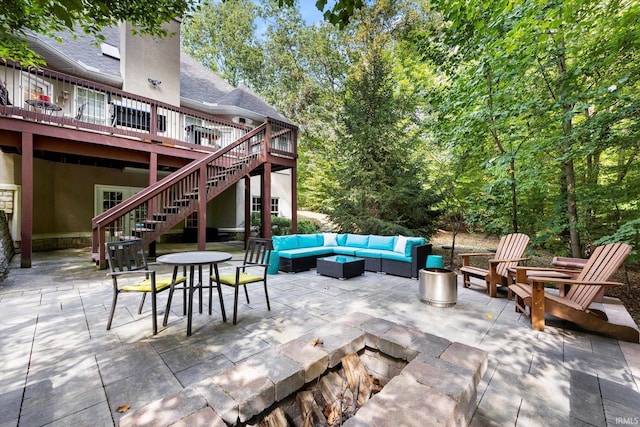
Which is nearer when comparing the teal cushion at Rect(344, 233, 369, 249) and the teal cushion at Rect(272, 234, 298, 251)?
the teal cushion at Rect(272, 234, 298, 251)

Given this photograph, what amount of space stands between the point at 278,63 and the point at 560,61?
54.2ft

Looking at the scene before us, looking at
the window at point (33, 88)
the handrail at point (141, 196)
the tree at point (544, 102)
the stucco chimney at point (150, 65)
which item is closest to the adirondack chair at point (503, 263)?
the tree at point (544, 102)

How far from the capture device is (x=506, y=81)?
19.0 feet

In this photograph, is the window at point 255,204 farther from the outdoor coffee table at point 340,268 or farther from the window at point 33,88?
the outdoor coffee table at point 340,268

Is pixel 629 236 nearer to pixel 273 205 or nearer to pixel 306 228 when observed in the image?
pixel 306 228

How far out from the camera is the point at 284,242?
20.3 ft

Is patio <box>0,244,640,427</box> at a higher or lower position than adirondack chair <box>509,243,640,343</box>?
lower

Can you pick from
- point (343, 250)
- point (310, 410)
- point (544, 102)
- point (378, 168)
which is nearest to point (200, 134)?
point (378, 168)

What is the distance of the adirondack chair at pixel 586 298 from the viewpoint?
2812 mm

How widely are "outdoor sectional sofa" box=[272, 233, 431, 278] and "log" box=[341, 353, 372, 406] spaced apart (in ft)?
13.3

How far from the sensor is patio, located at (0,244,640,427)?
71.6 inches

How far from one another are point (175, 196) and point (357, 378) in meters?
6.88

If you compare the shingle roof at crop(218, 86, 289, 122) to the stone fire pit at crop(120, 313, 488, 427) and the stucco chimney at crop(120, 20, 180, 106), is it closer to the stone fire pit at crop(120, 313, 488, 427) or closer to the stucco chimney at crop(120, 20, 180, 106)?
the stucco chimney at crop(120, 20, 180, 106)

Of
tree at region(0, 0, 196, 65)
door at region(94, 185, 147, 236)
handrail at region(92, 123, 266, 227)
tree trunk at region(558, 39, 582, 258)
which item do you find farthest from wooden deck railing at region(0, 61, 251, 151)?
tree trunk at region(558, 39, 582, 258)
